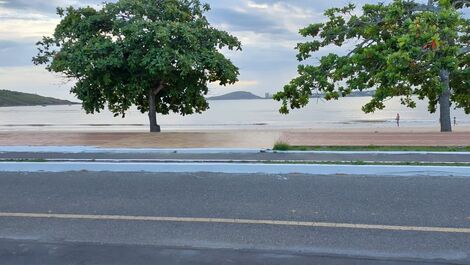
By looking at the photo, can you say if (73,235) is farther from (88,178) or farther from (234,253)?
(88,178)

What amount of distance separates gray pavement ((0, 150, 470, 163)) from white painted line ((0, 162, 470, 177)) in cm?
86

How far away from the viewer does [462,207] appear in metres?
5.79

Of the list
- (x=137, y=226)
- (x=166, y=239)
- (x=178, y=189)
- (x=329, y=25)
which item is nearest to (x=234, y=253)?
(x=166, y=239)

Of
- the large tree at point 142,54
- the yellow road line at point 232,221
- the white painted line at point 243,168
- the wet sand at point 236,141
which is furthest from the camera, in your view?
the large tree at point 142,54

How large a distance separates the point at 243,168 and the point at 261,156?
1555mm

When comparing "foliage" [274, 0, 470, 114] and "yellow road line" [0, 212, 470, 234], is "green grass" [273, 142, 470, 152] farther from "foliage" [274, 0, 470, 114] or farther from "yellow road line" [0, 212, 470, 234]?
"yellow road line" [0, 212, 470, 234]

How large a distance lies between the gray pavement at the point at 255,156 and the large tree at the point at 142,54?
13.9 feet

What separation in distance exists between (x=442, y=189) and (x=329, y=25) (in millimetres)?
10460

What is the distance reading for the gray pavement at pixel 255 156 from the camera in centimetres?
932

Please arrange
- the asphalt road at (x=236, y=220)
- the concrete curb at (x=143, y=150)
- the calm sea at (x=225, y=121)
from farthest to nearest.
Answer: the calm sea at (x=225, y=121), the concrete curb at (x=143, y=150), the asphalt road at (x=236, y=220)

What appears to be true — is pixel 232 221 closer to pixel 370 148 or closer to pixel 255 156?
pixel 255 156

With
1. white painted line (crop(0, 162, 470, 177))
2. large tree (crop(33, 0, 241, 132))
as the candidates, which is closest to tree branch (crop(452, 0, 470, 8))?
large tree (crop(33, 0, 241, 132))

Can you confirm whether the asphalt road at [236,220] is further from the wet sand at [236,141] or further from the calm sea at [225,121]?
the calm sea at [225,121]

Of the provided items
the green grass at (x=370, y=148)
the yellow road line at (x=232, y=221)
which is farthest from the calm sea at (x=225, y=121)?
the yellow road line at (x=232, y=221)
